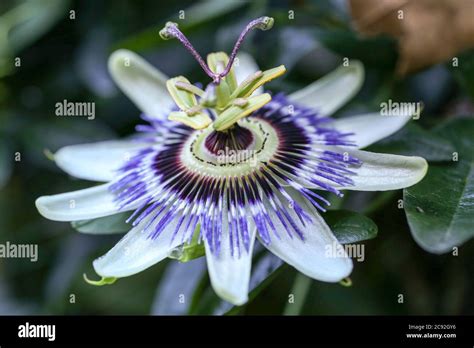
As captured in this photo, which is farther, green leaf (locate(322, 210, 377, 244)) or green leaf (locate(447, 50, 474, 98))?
green leaf (locate(447, 50, 474, 98))

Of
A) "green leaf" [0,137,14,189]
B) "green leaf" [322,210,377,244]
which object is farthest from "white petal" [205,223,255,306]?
"green leaf" [0,137,14,189]

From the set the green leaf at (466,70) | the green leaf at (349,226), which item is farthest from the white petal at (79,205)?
the green leaf at (466,70)

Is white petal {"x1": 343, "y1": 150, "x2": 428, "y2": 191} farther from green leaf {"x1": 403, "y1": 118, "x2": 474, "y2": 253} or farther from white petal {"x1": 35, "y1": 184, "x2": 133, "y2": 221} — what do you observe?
white petal {"x1": 35, "y1": 184, "x2": 133, "y2": 221}

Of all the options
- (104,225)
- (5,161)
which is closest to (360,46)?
(104,225)

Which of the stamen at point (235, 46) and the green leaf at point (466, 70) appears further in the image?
the green leaf at point (466, 70)

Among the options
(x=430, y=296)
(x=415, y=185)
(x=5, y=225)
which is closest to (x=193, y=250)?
(x=415, y=185)

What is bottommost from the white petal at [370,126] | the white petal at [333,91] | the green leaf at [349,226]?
the green leaf at [349,226]

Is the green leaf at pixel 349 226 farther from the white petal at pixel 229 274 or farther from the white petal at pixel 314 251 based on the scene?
the white petal at pixel 229 274
